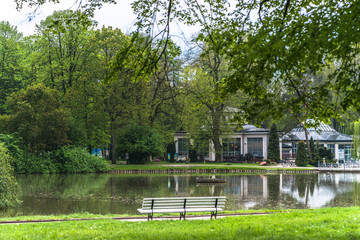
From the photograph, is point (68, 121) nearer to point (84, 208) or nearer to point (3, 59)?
point (3, 59)

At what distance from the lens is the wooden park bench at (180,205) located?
11055 millimetres

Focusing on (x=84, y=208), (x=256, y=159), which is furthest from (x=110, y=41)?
(x=84, y=208)

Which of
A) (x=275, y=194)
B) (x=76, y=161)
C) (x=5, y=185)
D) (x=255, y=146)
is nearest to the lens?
(x=5, y=185)

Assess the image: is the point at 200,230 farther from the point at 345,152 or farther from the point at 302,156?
the point at 345,152

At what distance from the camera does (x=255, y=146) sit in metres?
49.7

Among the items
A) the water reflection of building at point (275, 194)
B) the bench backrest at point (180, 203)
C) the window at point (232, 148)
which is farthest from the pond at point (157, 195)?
the window at point (232, 148)

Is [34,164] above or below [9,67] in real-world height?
below

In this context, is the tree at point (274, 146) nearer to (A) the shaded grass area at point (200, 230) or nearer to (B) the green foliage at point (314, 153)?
(B) the green foliage at point (314, 153)

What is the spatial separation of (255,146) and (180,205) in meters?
39.4

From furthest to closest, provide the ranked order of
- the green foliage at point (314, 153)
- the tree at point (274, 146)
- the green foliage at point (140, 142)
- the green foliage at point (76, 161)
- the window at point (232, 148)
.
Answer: the window at point (232, 148), the tree at point (274, 146), the green foliage at point (314, 153), the green foliage at point (140, 142), the green foliage at point (76, 161)

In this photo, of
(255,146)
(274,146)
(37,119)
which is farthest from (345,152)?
(37,119)

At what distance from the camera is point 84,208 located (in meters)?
15.7

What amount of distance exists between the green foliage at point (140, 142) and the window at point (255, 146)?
13904 mm

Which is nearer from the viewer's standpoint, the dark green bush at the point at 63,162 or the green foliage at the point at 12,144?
the green foliage at the point at 12,144
